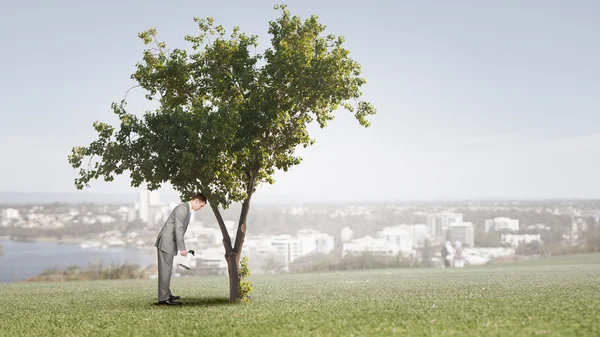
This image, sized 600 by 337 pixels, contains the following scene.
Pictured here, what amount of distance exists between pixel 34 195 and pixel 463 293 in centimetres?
8612

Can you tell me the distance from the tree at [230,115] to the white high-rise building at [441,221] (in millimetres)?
86882

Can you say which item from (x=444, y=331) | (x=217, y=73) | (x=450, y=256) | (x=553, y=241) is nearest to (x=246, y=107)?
(x=217, y=73)

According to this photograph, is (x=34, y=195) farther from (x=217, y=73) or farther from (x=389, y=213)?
(x=217, y=73)

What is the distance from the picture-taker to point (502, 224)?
10019cm

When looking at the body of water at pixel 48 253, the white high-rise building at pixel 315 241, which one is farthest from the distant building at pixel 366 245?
the body of water at pixel 48 253

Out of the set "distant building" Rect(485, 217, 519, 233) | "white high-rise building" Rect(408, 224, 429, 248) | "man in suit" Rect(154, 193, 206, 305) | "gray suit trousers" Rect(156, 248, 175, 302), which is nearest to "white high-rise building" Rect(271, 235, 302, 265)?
"white high-rise building" Rect(408, 224, 429, 248)

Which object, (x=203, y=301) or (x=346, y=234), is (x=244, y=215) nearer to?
(x=203, y=301)

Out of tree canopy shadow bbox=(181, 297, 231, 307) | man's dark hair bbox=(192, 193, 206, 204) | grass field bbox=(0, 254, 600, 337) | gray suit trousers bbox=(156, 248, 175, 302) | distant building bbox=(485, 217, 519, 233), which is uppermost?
man's dark hair bbox=(192, 193, 206, 204)

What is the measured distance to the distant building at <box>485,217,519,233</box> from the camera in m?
98.5

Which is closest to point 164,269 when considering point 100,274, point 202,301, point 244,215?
point 202,301

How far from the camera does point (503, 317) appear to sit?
11.4 metres

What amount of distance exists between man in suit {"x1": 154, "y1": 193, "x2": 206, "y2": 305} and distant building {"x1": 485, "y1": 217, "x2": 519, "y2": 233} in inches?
3440

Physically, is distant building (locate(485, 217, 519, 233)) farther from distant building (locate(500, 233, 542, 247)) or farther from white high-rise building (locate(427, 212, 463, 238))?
white high-rise building (locate(427, 212, 463, 238))

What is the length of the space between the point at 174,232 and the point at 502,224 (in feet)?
298
